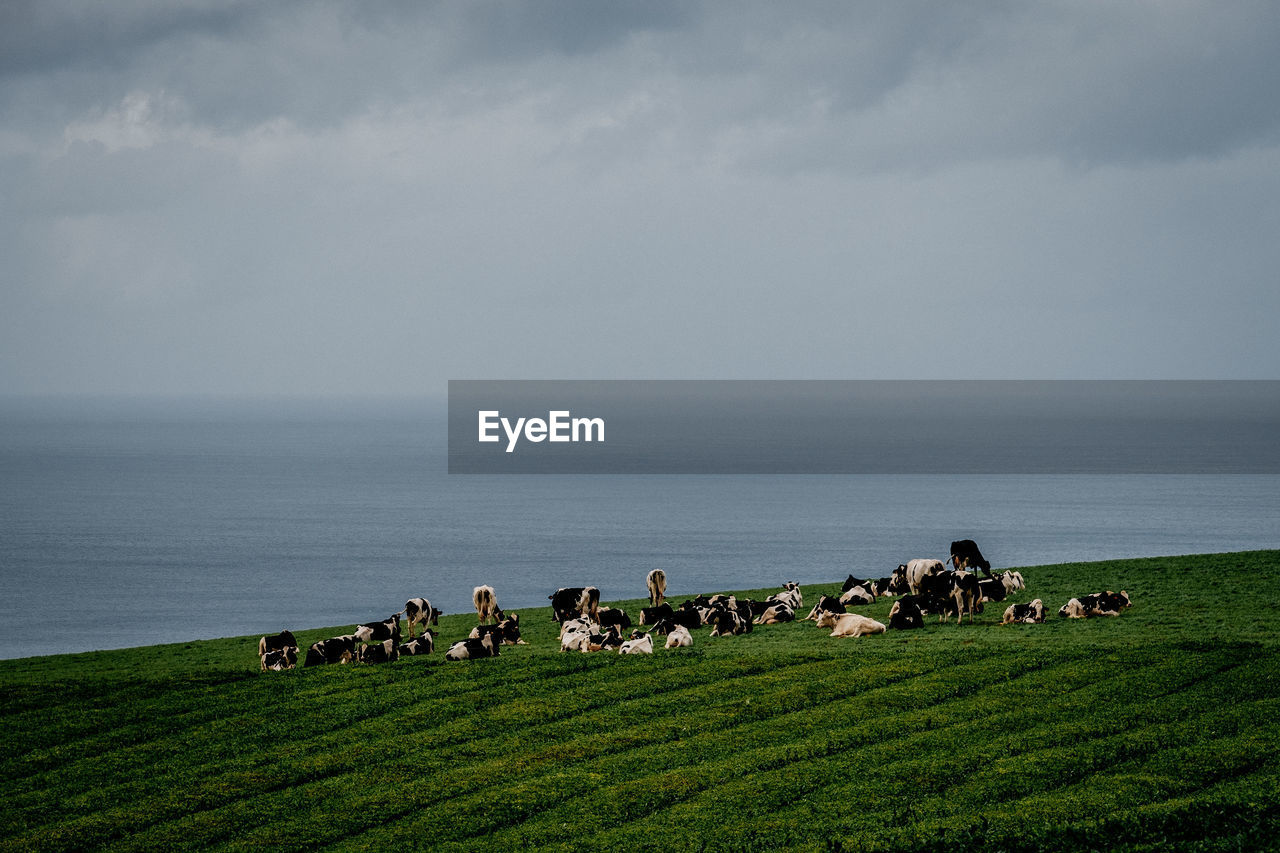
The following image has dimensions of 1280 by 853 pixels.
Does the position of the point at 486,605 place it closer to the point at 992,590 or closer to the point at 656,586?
the point at 656,586

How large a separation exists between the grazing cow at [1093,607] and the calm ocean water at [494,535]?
135 ft

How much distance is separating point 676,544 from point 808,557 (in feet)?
49.0

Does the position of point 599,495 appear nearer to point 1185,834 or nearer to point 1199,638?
point 1199,638

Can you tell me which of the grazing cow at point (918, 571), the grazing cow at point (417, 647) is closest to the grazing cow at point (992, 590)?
the grazing cow at point (918, 571)

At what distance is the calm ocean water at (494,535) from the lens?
7381cm

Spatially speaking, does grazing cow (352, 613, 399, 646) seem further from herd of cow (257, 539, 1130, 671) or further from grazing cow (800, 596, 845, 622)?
grazing cow (800, 596, 845, 622)

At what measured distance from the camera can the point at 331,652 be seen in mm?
30125

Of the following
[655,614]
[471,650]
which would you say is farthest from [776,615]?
[471,650]

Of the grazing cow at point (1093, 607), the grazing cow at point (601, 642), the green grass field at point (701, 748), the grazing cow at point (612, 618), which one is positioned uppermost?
the grazing cow at point (1093, 607)

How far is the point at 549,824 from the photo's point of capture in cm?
1738

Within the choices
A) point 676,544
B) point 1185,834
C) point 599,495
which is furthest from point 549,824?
point 599,495

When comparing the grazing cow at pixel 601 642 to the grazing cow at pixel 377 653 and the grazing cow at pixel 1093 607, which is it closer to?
the grazing cow at pixel 377 653

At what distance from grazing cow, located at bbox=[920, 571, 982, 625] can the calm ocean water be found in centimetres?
3837

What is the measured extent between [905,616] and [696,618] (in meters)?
5.88
